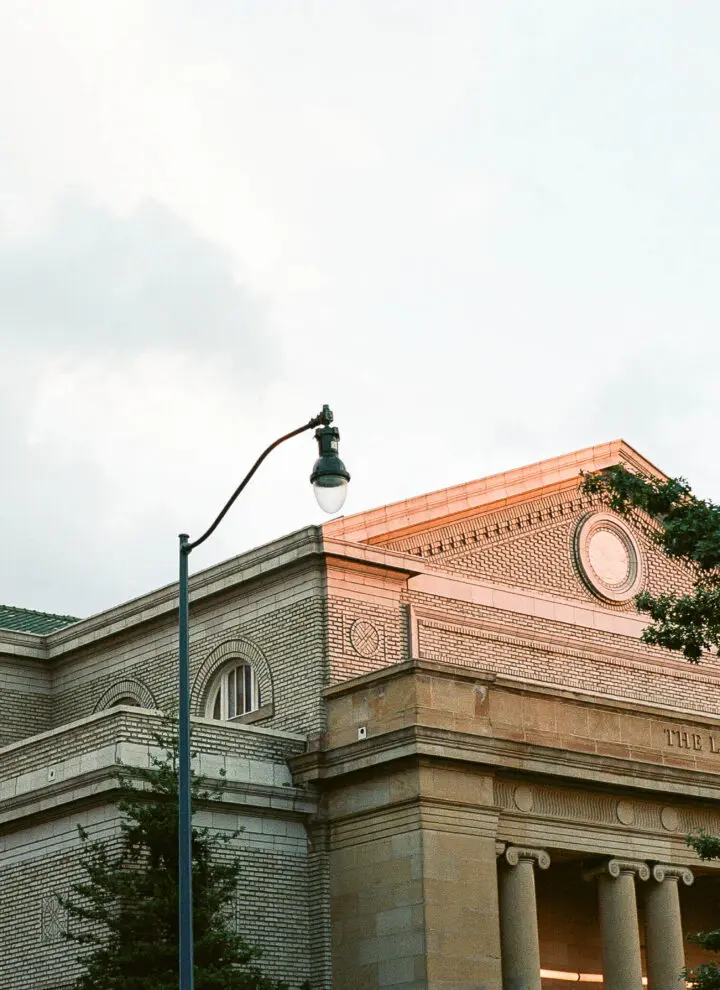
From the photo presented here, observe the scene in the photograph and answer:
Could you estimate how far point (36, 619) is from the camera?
1620 inches

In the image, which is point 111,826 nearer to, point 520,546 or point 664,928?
point 664,928

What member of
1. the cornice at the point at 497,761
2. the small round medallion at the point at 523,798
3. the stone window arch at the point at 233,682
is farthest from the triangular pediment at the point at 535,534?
the small round medallion at the point at 523,798

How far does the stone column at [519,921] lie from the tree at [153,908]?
441 cm

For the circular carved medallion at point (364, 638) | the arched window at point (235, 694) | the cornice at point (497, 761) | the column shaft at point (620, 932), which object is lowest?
the column shaft at point (620, 932)

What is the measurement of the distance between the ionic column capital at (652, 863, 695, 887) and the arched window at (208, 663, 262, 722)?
7.89m

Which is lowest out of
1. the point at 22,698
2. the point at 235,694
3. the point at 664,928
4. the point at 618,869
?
the point at 664,928

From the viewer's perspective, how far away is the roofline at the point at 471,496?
32.0 m

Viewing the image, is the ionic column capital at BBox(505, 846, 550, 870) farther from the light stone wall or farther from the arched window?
the light stone wall

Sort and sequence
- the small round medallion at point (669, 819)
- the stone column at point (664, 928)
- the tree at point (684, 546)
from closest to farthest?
the tree at point (684, 546) < the stone column at point (664, 928) < the small round medallion at point (669, 819)

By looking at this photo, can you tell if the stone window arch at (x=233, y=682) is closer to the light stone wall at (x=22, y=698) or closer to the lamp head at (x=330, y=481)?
the light stone wall at (x=22, y=698)

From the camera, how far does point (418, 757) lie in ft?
90.9

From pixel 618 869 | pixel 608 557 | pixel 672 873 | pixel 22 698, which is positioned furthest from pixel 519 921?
pixel 22 698

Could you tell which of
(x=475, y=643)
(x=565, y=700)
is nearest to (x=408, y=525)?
(x=475, y=643)

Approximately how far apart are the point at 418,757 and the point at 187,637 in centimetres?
991
